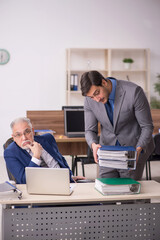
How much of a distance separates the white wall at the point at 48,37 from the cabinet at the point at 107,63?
172 millimetres

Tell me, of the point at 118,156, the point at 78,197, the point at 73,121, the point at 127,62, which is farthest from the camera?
the point at 127,62

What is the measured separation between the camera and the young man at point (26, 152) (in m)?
2.43

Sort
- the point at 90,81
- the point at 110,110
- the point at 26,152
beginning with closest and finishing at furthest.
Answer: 1. the point at 90,81
2. the point at 26,152
3. the point at 110,110

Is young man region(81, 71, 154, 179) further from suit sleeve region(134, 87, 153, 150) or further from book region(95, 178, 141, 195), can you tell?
book region(95, 178, 141, 195)

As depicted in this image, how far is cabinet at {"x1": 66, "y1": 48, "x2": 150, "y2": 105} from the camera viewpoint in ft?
26.8

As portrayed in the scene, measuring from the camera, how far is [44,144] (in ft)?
9.09

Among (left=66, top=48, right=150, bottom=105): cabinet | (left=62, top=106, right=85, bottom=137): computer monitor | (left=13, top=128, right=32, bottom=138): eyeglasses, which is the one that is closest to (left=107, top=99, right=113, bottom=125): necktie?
(left=13, top=128, right=32, bottom=138): eyeglasses

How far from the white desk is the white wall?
615 centimetres

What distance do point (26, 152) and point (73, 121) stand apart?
262 cm

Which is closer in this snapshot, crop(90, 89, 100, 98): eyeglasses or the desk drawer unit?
the desk drawer unit

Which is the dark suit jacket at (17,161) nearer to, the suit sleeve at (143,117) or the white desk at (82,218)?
the white desk at (82,218)

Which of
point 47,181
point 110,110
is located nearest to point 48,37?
point 110,110

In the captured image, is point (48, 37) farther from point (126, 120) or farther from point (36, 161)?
point (36, 161)

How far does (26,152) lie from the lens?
255 centimetres
